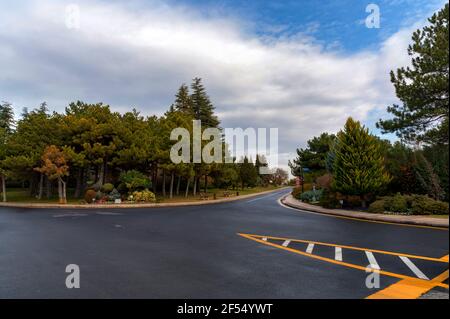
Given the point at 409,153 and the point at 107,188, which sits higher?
the point at 409,153

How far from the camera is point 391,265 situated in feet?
22.0

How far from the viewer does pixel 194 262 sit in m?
7.04

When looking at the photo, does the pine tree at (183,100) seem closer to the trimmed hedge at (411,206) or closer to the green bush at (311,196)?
the green bush at (311,196)

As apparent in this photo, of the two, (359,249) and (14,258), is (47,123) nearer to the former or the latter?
(14,258)

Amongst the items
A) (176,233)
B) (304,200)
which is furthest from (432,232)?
(304,200)

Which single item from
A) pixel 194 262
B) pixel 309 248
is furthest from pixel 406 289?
pixel 194 262

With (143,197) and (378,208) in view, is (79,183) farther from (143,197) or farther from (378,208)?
(378,208)

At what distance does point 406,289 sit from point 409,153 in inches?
689

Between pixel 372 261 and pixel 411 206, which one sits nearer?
pixel 372 261

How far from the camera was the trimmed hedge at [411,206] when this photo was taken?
16.0 meters

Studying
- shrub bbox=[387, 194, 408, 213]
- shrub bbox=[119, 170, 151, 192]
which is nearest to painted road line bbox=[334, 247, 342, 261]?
shrub bbox=[387, 194, 408, 213]

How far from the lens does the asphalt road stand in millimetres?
5180

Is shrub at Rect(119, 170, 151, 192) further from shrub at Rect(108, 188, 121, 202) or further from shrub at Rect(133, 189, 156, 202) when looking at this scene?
shrub at Rect(108, 188, 121, 202)

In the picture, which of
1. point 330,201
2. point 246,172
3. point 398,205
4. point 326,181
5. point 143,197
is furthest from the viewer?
point 246,172
